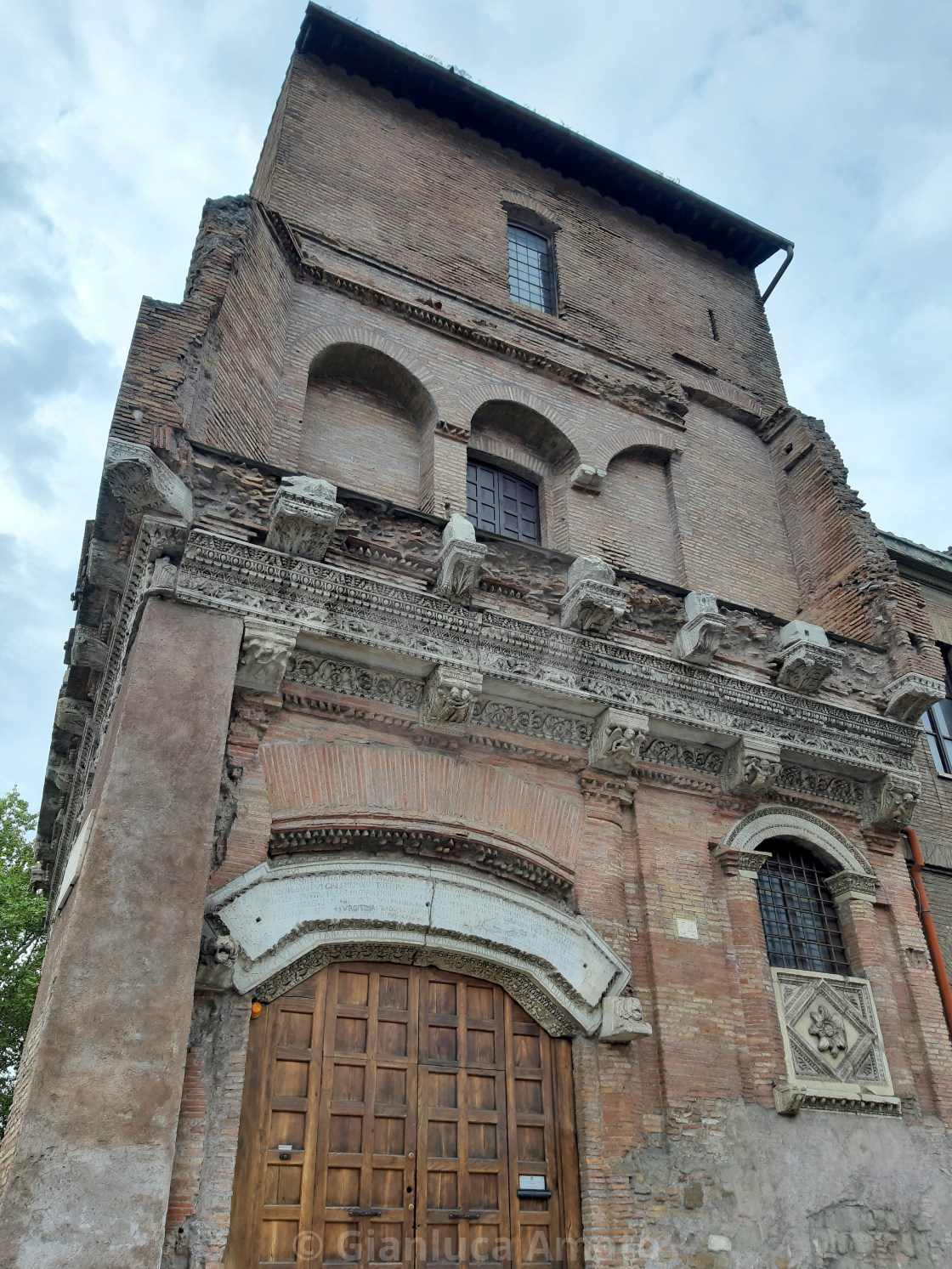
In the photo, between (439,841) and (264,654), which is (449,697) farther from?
(264,654)

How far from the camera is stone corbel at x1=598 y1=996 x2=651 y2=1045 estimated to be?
6898 millimetres

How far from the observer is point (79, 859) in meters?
6.23

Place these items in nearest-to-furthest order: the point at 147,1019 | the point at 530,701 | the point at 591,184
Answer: the point at 147,1019 < the point at 530,701 < the point at 591,184

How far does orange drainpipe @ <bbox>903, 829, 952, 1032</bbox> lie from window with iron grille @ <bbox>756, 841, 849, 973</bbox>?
96 centimetres

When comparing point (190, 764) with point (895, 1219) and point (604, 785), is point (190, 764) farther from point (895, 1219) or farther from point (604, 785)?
point (895, 1219)

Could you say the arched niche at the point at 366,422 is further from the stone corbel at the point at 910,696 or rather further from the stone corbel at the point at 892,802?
the stone corbel at the point at 892,802

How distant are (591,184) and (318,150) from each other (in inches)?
174

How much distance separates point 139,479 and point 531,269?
7862 millimetres

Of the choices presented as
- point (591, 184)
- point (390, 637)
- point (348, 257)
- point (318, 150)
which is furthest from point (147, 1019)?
point (591, 184)

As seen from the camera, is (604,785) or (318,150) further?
(318,150)

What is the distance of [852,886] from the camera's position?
8.82 metres

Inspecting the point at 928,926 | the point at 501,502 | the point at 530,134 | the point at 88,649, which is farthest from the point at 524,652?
the point at 530,134

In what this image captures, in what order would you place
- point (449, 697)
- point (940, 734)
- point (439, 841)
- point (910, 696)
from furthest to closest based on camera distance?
point (940, 734), point (910, 696), point (449, 697), point (439, 841)

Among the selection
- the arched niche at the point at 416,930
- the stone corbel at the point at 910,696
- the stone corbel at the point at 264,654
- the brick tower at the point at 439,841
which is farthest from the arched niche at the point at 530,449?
the arched niche at the point at 416,930
